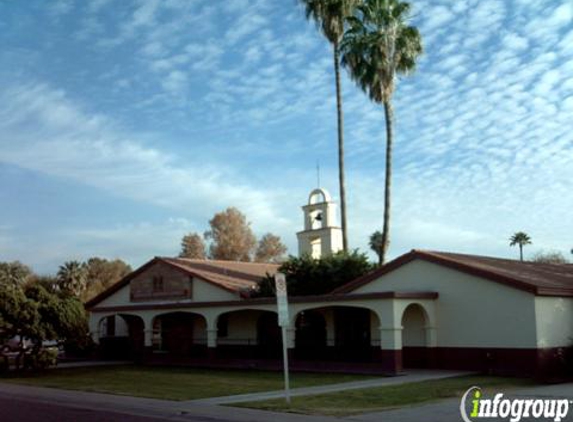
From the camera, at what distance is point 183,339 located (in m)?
37.1

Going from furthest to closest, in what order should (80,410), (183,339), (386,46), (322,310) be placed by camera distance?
(183,339) → (386,46) → (322,310) → (80,410)

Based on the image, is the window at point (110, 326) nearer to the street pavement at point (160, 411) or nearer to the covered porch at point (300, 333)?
the covered porch at point (300, 333)

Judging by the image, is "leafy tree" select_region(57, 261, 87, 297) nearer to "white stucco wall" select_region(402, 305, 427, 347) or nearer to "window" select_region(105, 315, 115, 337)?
"window" select_region(105, 315, 115, 337)

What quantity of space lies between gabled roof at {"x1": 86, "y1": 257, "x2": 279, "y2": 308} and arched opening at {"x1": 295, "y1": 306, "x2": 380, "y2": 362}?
3.93 meters

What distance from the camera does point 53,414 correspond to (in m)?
16.1

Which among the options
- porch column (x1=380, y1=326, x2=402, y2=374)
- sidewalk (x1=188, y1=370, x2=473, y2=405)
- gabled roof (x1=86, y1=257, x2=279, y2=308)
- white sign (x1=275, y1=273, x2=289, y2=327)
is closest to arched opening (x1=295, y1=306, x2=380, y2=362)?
porch column (x1=380, y1=326, x2=402, y2=374)

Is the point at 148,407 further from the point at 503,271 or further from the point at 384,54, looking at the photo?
the point at 384,54

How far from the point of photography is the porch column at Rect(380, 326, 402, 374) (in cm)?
2473

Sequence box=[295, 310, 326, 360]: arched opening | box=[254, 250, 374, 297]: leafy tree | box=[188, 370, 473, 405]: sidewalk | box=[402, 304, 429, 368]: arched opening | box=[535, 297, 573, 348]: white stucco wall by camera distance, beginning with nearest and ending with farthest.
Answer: box=[188, 370, 473, 405]: sidewalk
box=[535, 297, 573, 348]: white stucco wall
box=[402, 304, 429, 368]: arched opening
box=[295, 310, 326, 360]: arched opening
box=[254, 250, 374, 297]: leafy tree

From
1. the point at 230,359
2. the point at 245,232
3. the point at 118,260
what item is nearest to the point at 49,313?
the point at 230,359

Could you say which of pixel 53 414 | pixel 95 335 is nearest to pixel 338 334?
pixel 95 335

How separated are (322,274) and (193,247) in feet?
125

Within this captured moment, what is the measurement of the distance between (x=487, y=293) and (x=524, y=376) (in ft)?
9.77

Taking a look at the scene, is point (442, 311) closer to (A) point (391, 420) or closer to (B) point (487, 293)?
(B) point (487, 293)
